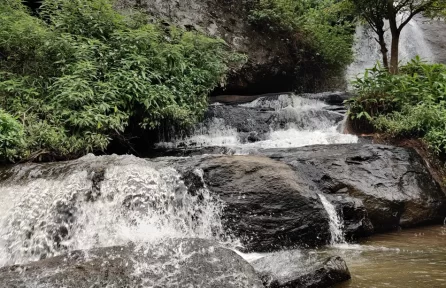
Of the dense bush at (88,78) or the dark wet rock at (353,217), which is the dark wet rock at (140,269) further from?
the dense bush at (88,78)

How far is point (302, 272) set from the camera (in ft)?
12.7

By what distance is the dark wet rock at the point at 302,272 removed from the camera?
3.77m

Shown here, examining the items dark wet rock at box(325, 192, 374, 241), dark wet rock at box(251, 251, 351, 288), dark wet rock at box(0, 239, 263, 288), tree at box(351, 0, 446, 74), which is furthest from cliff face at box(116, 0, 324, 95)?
dark wet rock at box(0, 239, 263, 288)

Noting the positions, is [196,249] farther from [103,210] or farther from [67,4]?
[67,4]

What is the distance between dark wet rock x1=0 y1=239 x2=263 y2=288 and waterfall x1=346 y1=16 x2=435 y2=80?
1545cm

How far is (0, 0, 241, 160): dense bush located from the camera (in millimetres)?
7250

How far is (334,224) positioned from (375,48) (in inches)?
575

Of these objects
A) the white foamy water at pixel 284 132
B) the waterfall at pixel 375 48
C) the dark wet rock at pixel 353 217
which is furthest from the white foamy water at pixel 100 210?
the waterfall at pixel 375 48

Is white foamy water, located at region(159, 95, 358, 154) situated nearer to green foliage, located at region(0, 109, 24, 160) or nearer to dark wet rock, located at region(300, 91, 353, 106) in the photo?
dark wet rock, located at region(300, 91, 353, 106)

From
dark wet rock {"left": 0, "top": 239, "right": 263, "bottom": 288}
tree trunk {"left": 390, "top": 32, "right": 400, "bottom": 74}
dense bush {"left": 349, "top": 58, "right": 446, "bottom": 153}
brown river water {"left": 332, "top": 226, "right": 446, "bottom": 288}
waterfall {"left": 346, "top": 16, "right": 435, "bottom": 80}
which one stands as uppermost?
waterfall {"left": 346, "top": 16, "right": 435, "bottom": 80}

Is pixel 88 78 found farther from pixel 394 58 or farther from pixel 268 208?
pixel 394 58

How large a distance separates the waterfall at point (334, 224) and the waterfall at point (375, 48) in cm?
1263

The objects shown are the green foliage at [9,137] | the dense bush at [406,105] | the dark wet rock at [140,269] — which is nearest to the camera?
the dark wet rock at [140,269]

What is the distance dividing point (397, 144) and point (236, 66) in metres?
7.06
